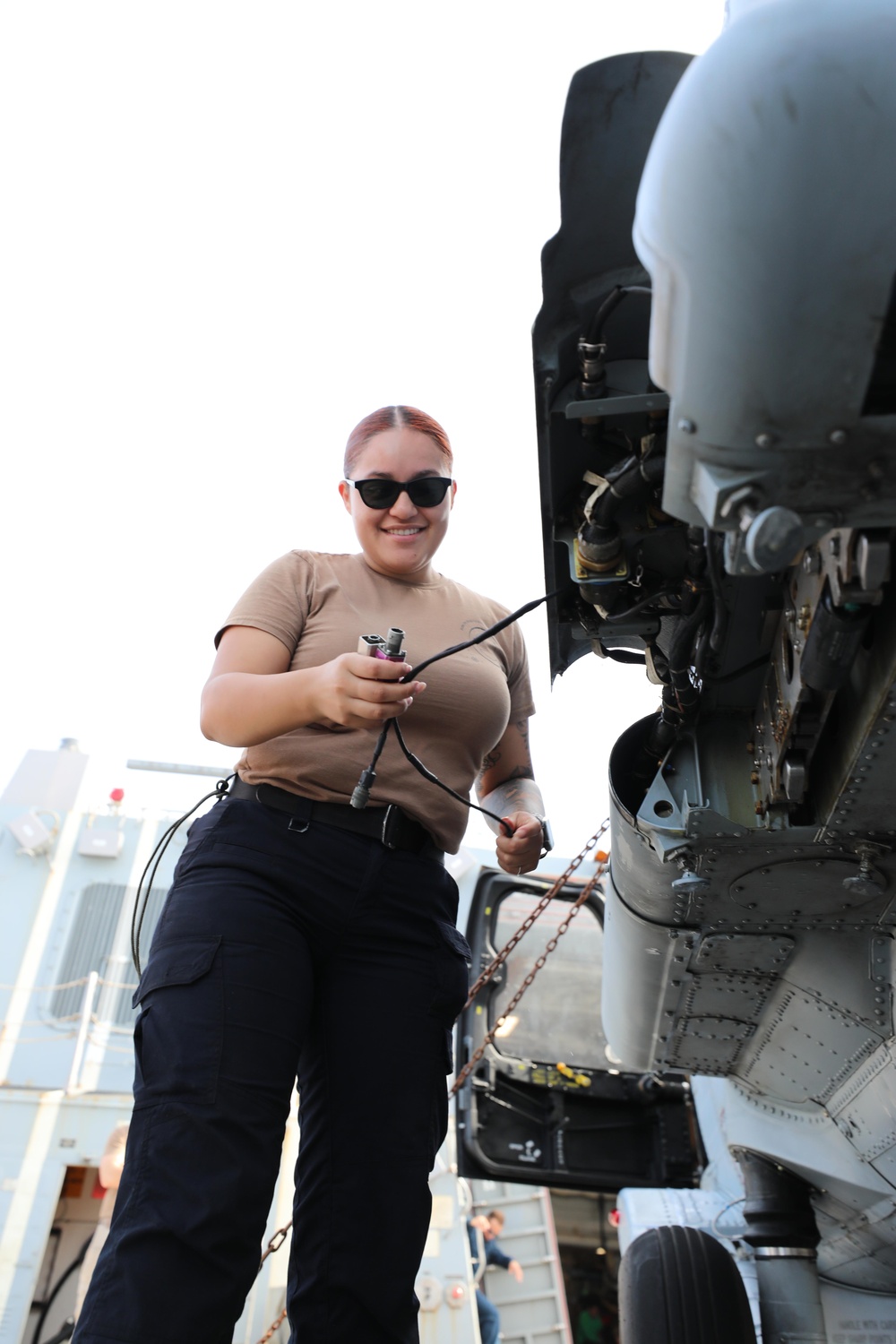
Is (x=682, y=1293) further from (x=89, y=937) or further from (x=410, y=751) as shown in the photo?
(x=89, y=937)

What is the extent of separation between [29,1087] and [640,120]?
33.1 feet

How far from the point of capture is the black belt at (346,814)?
1.78m

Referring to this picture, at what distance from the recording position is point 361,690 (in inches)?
60.7

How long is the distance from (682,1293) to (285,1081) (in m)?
2.59

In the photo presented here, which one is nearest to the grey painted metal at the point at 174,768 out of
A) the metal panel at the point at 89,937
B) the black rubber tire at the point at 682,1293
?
the metal panel at the point at 89,937

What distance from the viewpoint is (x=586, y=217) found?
168cm

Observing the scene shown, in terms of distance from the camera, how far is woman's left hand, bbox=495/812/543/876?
6.85 feet

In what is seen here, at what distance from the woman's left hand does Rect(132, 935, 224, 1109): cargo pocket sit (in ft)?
2.41

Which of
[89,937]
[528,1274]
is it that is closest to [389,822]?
[528,1274]

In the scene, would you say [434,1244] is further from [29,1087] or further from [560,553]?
[560,553]

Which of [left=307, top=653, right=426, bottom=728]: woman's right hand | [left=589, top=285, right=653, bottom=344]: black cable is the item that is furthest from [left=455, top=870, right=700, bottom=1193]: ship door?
[left=589, top=285, right=653, bottom=344]: black cable

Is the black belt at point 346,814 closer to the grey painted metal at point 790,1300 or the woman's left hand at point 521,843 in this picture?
the woman's left hand at point 521,843

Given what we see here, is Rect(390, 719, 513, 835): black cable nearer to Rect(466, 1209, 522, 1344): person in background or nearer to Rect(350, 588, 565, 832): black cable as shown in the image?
Rect(350, 588, 565, 832): black cable

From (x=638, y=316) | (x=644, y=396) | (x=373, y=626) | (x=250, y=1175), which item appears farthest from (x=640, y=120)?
(x=250, y=1175)
